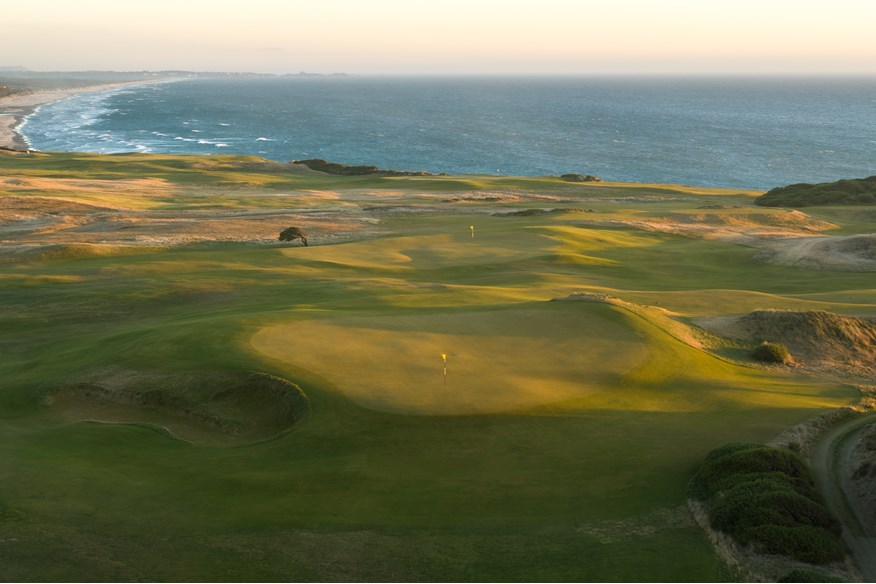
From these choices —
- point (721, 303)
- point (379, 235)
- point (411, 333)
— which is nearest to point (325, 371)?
point (411, 333)

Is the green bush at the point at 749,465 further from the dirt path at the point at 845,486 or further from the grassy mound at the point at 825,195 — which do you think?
the grassy mound at the point at 825,195

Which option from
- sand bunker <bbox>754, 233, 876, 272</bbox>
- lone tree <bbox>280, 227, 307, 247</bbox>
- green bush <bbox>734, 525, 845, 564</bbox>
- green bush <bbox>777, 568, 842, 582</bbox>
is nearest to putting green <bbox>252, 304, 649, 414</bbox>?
green bush <bbox>734, 525, 845, 564</bbox>

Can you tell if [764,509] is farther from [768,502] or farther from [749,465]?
[749,465]

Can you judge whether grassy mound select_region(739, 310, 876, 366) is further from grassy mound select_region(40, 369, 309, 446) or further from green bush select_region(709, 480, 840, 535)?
grassy mound select_region(40, 369, 309, 446)

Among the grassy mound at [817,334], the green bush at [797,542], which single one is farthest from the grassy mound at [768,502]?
the grassy mound at [817,334]

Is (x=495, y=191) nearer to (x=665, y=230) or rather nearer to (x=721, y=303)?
(x=665, y=230)

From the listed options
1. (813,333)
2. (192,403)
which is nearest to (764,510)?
(192,403)
